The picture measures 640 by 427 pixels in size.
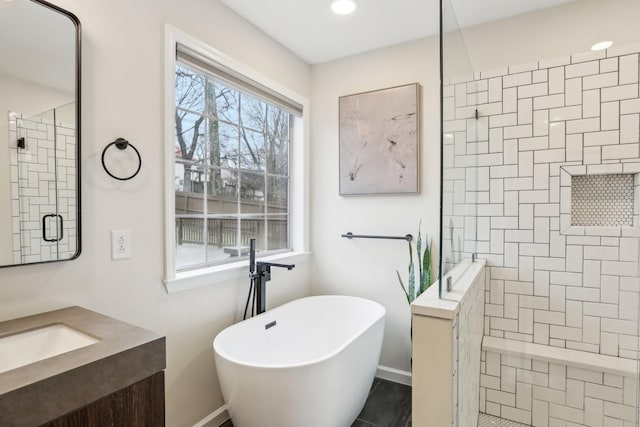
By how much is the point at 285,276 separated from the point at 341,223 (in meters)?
0.63

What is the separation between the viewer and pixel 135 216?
158 cm

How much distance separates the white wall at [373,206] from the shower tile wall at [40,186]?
1.84 m

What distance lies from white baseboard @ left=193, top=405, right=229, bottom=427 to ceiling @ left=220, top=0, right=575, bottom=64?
245 centimetres

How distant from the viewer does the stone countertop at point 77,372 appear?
74 centimetres

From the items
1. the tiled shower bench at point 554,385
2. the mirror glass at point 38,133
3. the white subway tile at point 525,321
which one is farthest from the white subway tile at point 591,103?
the mirror glass at point 38,133

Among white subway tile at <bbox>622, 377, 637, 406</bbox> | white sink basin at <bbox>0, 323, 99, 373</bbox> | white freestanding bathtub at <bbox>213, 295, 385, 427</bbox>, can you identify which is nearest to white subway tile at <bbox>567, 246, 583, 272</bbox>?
white subway tile at <bbox>622, 377, 637, 406</bbox>

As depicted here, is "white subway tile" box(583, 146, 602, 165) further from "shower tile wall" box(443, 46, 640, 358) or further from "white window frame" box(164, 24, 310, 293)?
"white window frame" box(164, 24, 310, 293)

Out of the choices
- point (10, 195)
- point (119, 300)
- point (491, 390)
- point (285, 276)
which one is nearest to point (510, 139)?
point (491, 390)

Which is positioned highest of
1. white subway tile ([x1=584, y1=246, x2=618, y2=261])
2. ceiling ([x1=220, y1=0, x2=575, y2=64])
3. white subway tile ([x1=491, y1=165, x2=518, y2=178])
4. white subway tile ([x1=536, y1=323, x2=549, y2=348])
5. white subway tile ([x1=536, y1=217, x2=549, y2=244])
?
ceiling ([x1=220, y1=0, x2=575, y2=64])

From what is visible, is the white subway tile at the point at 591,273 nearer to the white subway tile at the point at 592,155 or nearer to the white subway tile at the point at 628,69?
the white subway tile at the point at 592,155

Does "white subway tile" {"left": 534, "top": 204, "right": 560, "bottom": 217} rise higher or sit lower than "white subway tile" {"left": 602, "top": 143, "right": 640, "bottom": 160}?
A: lower

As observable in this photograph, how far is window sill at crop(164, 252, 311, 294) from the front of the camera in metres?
1.74

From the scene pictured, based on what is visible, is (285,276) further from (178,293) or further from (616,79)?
(616,79)

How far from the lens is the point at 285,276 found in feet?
8.56
